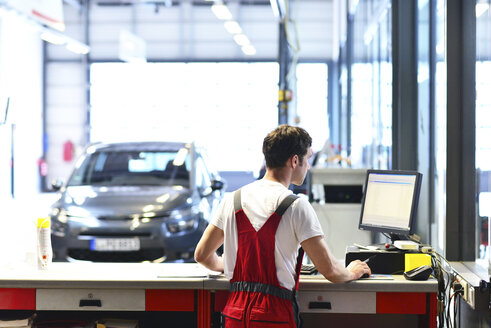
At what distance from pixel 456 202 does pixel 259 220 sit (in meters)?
1.60

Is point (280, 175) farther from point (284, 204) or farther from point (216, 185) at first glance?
point (216, 185)

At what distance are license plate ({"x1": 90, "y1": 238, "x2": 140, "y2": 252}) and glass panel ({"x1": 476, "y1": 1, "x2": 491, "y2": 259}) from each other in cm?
332

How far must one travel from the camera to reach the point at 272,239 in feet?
9.11

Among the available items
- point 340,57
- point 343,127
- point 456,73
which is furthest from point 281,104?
point 456,73

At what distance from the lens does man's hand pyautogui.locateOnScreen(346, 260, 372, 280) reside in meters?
3.18

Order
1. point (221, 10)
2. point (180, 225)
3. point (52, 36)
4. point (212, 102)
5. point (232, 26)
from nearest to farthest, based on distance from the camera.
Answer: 1. point (180, 225)
2. point (221, 10)
3. point (232, 26)
4. point (52, 36)
5. point (212, 102)

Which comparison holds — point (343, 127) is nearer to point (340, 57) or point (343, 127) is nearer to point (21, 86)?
point (340, 57)

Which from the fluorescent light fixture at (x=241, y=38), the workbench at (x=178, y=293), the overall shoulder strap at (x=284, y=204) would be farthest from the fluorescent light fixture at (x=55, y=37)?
the overall shoulder strap at (x=284, y=204)

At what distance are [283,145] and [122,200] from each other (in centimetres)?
399

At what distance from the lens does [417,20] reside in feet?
19.8

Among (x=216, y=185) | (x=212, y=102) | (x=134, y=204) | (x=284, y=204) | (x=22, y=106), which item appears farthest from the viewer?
(x=212, y=102)

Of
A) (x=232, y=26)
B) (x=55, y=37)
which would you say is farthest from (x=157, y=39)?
(x=232, y=26)

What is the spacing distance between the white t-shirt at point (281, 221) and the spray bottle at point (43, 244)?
120 cm

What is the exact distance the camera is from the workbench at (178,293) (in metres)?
3.18
